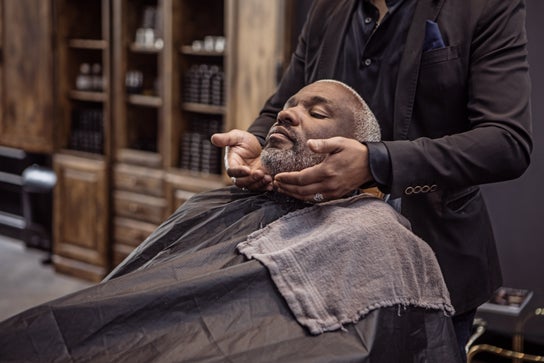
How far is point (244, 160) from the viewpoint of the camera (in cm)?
176

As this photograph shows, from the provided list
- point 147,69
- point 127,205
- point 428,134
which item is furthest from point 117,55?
point 428,134

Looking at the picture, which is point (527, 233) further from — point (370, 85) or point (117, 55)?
point (117, 55)

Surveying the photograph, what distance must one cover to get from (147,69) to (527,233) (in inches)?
108

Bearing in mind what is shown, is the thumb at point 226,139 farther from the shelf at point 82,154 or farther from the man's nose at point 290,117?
the shelf at point 82,154

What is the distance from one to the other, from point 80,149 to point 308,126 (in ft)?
12.3

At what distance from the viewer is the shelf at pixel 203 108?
4.37 m

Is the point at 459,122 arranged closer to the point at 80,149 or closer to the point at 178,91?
the point at 178,91

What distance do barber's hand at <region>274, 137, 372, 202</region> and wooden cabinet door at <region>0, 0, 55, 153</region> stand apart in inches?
157

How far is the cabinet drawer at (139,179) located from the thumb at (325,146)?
3.33 metres

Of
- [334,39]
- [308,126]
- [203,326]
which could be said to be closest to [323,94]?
[308,126]

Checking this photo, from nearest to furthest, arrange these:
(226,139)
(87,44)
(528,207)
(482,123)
A: (482,123), (226,139), (528,207), (87,44)

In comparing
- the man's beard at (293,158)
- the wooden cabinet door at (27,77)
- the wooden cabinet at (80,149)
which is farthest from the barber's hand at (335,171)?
the wooden cabinet door at (27,77)

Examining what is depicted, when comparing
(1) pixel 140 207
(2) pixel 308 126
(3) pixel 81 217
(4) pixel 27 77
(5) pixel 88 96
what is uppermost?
(2) pixel 308 126

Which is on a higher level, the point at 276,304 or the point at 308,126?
the point at 308,126
